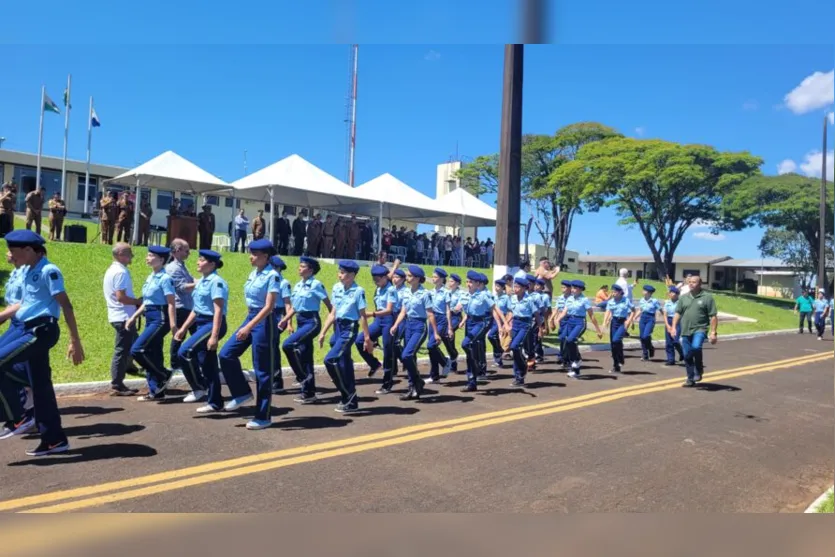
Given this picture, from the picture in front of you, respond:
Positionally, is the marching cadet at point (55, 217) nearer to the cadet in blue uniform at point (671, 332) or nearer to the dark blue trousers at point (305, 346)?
the dark blue trousers at point (305, 346)

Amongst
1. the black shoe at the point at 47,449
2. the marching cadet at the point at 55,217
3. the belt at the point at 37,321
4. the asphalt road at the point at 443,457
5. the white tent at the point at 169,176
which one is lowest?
the asphalt road at the point at 443,457

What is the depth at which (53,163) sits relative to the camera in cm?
2881

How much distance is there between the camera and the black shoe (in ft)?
15.5

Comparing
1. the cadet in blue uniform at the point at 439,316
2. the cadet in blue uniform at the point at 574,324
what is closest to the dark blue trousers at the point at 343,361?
the cadet in blue uniform at the point at 439,316

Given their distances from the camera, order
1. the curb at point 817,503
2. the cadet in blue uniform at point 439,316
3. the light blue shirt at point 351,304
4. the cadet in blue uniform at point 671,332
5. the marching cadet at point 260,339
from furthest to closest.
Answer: the cadet in blue uniform at point 671,332 < the cadet in blue uniform at point 439,316 < the light blue shirt at point 351,304 < the marching cadet at point 260,339 < the curb at point 817,503

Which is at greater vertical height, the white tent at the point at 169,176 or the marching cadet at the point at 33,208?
the white tent at the point at 169,176

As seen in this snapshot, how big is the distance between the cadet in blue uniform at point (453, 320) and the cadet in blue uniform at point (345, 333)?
245cm

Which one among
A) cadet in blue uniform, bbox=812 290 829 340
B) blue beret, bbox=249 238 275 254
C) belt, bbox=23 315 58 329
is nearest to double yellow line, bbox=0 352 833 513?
belt, bbox=23 315 58 329

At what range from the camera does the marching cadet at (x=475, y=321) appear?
8398mm

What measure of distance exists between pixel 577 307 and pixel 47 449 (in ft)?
25.3

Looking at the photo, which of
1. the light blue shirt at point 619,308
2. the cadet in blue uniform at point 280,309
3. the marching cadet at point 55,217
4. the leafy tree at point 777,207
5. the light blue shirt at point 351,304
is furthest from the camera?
the leafy tree at point 777,207

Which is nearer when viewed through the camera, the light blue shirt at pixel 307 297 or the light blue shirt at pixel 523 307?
the light blue shirt at pixel 307 297

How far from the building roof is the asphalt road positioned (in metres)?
25.4

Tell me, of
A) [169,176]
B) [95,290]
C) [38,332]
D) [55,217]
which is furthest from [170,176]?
[38,332]
